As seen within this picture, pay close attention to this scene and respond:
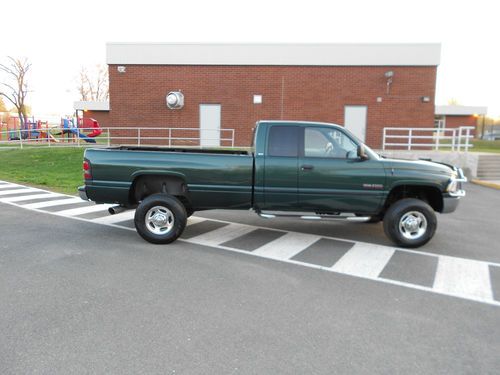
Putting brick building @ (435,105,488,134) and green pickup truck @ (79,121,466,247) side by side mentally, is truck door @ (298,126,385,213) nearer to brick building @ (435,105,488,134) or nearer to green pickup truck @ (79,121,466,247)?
green pickup truck @ (79,121,466,247)

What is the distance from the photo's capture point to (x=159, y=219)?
20.9ft

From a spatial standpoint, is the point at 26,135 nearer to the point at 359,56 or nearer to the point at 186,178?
the point at 359,56

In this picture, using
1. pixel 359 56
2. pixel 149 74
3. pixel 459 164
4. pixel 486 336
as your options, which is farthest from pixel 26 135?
pixel 486 336

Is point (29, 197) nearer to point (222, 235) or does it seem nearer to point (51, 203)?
point (51, 203)

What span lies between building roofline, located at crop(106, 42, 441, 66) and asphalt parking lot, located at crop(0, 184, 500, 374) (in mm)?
13428

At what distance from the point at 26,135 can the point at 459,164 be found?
29788mm

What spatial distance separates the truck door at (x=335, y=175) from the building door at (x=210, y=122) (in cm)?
1382

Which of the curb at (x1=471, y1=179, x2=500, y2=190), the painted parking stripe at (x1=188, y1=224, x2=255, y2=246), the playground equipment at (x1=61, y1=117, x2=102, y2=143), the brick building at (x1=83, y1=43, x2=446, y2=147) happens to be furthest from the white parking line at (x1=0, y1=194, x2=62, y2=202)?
the curb at (x1=471, y1=179, x2=500, y2=190)

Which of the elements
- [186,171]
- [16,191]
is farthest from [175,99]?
[186,171]

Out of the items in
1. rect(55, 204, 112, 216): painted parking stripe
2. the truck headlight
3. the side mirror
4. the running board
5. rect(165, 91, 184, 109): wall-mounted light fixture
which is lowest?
rect(55, 204, 112, 216): painted parking stripe

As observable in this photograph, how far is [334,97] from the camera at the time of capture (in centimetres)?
1928

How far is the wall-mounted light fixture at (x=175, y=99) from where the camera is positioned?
756 inches

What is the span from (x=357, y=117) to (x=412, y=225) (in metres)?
14.0

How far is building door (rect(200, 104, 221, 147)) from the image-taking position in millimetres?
19953
